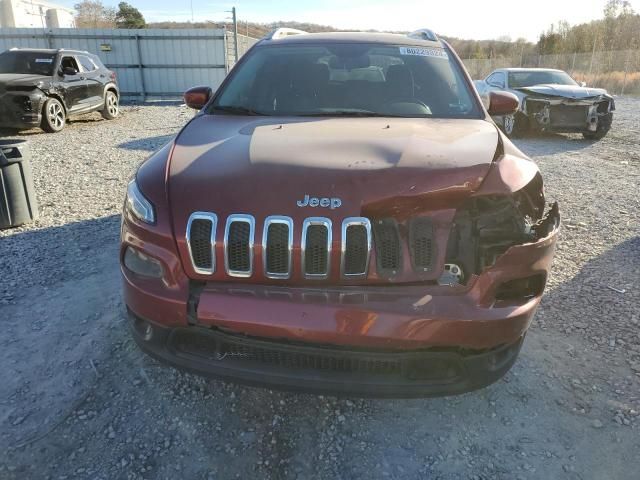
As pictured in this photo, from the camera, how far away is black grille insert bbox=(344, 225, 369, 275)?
1.93 m

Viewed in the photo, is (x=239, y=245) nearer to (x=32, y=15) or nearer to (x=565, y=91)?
(x=565, y=91)

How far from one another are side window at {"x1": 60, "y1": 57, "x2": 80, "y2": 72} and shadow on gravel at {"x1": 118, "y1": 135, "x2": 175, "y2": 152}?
2854 millimetres

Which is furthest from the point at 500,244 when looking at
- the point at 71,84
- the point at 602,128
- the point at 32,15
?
the point at 32,15

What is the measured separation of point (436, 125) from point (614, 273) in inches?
83.7

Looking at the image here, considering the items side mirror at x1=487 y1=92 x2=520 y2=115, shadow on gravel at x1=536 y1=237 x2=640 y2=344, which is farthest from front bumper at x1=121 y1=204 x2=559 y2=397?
side mirror at x1=487 y1=92 x2=520 y2=115

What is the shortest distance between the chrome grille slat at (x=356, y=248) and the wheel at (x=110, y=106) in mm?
12293

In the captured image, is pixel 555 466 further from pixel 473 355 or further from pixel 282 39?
pixel 282 39

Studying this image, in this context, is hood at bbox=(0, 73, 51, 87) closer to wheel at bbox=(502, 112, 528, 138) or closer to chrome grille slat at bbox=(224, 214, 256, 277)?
wheel at bbox=(502, 112, 528, 138)

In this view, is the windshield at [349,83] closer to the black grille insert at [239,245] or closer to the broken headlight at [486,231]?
the broken headlight at [486,231]

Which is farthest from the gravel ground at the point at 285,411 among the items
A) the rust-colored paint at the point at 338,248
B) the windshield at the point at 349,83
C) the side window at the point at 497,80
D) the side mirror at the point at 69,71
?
the side mirror at the point at 69,71

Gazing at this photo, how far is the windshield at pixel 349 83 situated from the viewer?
319 cm

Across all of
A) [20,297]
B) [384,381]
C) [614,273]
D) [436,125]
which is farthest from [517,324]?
[20,297]

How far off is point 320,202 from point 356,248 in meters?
0.23

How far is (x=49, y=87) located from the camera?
32.7 feet
